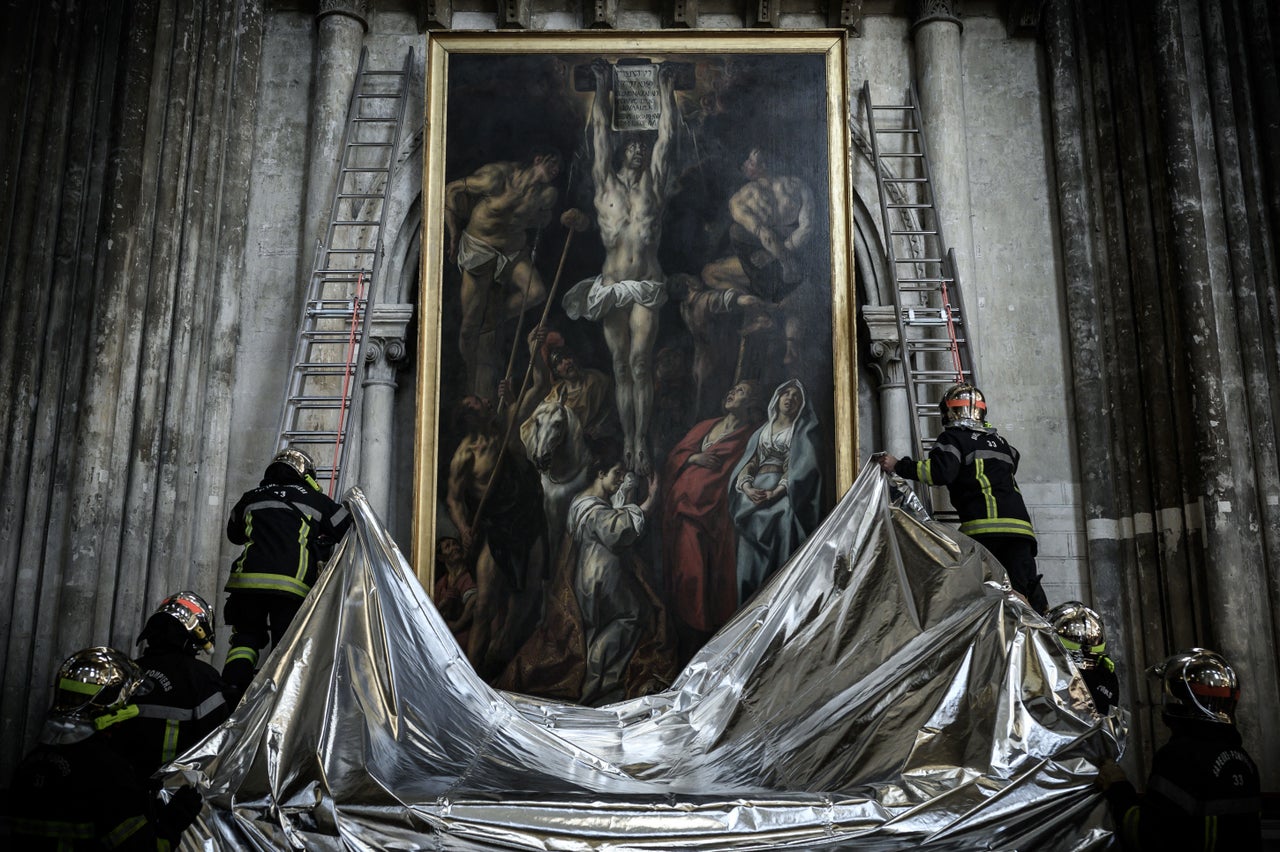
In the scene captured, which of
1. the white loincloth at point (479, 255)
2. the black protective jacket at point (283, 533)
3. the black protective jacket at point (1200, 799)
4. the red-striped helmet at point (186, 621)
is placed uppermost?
the white loincloth at point (479, 255)

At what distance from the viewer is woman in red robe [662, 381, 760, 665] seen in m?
7.52

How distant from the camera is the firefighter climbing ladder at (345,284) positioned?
26.0ft

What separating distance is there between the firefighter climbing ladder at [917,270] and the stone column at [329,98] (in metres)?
3.83

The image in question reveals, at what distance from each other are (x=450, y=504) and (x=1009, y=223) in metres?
4.55

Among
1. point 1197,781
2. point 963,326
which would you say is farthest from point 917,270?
point 1197,781

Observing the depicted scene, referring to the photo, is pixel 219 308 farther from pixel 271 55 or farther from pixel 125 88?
pixel 271 55

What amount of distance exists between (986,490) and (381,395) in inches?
166

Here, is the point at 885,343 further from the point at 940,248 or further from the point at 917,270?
the point at 940,248

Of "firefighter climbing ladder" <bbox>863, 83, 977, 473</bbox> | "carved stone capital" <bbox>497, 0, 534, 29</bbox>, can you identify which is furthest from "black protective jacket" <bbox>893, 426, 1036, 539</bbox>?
"carved stone capital" <bbox>497, 0, 534, 29</bbox>

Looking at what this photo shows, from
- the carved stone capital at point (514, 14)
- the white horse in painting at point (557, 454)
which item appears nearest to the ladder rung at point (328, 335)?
the white horse in painting at point (557, 454)

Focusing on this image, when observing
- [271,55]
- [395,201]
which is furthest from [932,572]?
[271,55]

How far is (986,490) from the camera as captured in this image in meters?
6.41

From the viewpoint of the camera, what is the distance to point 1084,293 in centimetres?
842

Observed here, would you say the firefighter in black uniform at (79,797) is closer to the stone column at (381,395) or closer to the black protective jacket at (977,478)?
the black protective jacket at (977,478)
